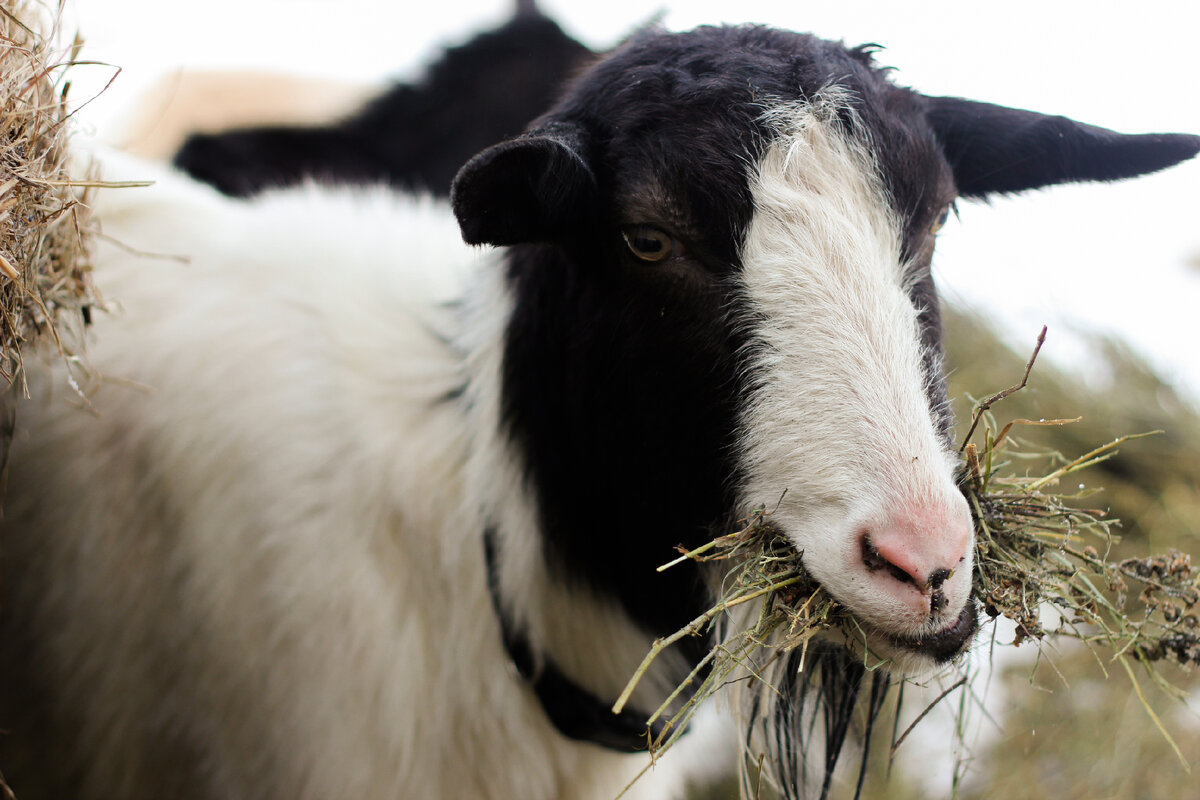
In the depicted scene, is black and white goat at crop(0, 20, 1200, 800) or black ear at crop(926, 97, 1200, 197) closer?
black and white goat at crop(0, 20, 1200, 800)

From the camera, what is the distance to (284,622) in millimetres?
2176

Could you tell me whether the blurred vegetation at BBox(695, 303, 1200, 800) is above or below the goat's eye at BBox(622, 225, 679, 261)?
below

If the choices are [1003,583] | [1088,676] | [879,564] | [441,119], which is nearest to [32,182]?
[879,564]

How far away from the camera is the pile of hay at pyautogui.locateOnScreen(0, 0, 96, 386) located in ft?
5.36

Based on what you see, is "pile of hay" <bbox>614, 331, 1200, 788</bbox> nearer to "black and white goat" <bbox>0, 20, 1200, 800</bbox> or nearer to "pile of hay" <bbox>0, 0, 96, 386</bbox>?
"black and white goat" <bbox>0, 20, 1200, 800</bbox>

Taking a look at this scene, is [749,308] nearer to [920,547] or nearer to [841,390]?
[841,390]

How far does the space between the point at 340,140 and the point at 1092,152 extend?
368 cm

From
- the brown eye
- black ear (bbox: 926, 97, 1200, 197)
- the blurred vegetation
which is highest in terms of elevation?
black ear (bbox: 926, 97, 1200, 197)

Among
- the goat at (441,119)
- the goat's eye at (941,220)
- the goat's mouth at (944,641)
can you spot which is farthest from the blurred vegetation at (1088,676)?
the goat at (441,119)

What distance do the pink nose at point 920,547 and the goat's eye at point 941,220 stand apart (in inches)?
28.1

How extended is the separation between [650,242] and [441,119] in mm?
3201

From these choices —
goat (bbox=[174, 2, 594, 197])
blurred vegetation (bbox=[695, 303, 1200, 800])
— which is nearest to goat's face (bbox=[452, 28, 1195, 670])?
blurred vegetation (bbox=[695, 303, 1200, 800])

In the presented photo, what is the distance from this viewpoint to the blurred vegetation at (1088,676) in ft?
10.8

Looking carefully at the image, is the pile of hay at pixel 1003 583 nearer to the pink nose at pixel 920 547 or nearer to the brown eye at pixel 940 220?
the pink nose at pixel 920 547
